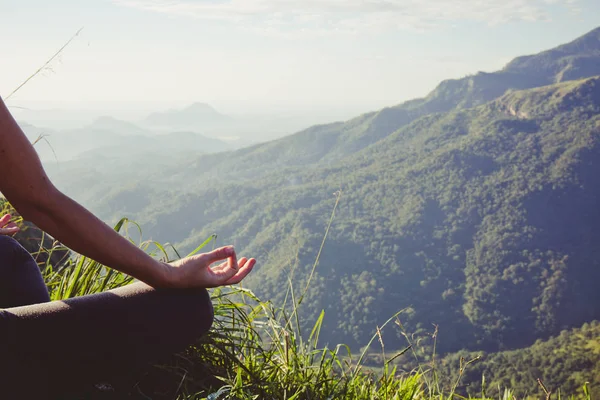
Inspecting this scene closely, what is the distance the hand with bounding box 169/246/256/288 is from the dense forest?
3951cm

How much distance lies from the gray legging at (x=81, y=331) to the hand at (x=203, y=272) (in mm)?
41

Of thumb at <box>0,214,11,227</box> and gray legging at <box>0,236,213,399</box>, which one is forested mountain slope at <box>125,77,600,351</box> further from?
gray legging at <box>0,236,213,399</box>

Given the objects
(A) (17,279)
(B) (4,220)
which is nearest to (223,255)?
(A) (17,279)

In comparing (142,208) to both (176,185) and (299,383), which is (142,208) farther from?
(299,383)

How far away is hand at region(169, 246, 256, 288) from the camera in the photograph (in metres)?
1.04

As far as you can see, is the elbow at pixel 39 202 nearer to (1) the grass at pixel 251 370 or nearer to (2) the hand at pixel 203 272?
(2) the hand at pixel 203 272

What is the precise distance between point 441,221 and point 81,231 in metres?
93.5

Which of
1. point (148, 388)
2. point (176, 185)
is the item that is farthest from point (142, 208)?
point (148, 388)

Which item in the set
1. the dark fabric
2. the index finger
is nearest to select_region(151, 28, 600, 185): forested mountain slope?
the dark fabric

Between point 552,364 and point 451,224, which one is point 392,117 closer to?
point 451,224

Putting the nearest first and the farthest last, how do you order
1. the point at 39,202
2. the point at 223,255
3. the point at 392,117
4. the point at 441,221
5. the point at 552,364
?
the point at 39,202 → the point at 223,255 → the point at 552,364 → the point at 441,221 → the point at 392,117

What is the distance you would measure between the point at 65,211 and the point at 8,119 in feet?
0.63

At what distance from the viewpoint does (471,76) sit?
179 meters

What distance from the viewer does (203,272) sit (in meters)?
1.05
